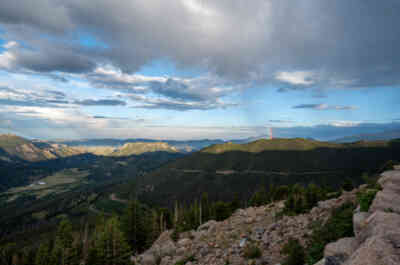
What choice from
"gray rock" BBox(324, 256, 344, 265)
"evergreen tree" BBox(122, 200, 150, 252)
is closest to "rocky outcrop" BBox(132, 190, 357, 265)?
"gray rock" BBox(324, 256, 344, 265)

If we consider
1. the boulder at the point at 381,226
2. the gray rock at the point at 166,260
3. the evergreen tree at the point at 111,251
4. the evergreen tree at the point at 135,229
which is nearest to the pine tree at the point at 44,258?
the evergreen tree at the point at 135,229

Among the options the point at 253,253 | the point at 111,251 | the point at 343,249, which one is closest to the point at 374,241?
the point at 343,249

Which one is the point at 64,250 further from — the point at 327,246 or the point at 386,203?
the point at 386,203

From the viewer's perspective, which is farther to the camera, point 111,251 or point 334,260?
point 111,251

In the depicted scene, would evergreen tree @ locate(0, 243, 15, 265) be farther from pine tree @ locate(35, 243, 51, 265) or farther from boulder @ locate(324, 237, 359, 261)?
boulder @ locate(324, 237, 359, 261)

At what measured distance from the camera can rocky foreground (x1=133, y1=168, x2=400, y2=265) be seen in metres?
8.03

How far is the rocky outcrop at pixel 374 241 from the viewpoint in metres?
7.54

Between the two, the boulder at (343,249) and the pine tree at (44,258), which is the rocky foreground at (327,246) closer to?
the boulder at (343,249)

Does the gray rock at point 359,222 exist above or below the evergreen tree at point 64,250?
above

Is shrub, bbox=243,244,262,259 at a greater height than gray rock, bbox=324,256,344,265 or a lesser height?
lesser

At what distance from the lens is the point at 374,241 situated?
8188 mm

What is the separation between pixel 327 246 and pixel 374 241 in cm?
373

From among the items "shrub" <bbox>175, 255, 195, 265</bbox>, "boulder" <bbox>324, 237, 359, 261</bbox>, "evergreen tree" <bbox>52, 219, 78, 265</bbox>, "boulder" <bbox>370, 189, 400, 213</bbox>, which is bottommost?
"evergreen tree" <bbox>52, 219, 78, 265</bbox>

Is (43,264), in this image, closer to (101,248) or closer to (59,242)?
(59,242)
